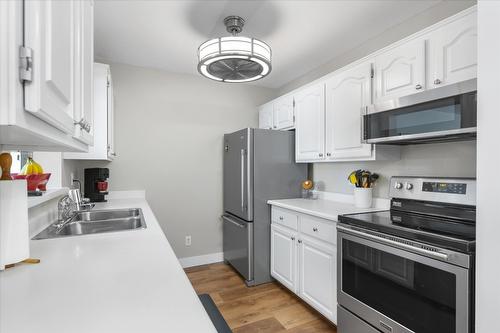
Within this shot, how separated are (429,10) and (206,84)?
2368 mm

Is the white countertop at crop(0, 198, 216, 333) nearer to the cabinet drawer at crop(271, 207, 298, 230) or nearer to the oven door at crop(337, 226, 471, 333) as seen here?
the oven door at crop(337, 226, 471, 333)

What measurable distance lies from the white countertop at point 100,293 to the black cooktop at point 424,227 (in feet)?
3.81

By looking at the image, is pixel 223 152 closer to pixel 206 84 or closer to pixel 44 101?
pixel 206 84

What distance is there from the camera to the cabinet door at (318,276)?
1.99m

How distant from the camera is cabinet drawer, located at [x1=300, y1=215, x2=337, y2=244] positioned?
2002 mm

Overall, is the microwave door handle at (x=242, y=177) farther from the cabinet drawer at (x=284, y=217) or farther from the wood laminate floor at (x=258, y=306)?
the wood laminate floor at (x=258, y=306)

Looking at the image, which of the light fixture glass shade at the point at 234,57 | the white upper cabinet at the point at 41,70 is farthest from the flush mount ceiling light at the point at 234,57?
the white upper cabinet at the point at 41,70

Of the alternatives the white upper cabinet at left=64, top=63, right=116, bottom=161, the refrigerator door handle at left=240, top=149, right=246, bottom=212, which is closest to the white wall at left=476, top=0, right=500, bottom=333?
the refrigerator door handle at left=240, top=149, right=246, bottom=212

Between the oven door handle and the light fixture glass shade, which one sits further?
the light fixture glass shade

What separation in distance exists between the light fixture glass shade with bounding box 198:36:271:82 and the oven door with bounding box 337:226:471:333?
1.27 metres

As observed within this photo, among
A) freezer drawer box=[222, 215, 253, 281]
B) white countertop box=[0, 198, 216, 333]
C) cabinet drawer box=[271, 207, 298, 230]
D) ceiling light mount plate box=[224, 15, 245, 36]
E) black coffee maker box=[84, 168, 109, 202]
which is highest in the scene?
ceiling light mount plate box=[224, 15, 245, 36]

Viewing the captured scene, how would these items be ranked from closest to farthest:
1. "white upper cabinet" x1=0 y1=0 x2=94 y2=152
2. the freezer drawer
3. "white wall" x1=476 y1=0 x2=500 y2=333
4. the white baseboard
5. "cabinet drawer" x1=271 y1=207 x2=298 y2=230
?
1. "white upper cabinet" x1=0 y1=0 x2=94 y2=152
2. "white wall" x1=476 y1=0 x2=500 y2=333
3. "cabinet drawer" x1=271 y1=207 x2=298 y2=230
4. the freezer drawer
5. the white baseboard

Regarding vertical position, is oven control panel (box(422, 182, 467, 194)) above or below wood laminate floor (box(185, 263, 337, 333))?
above

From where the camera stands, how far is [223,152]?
11.4ft
